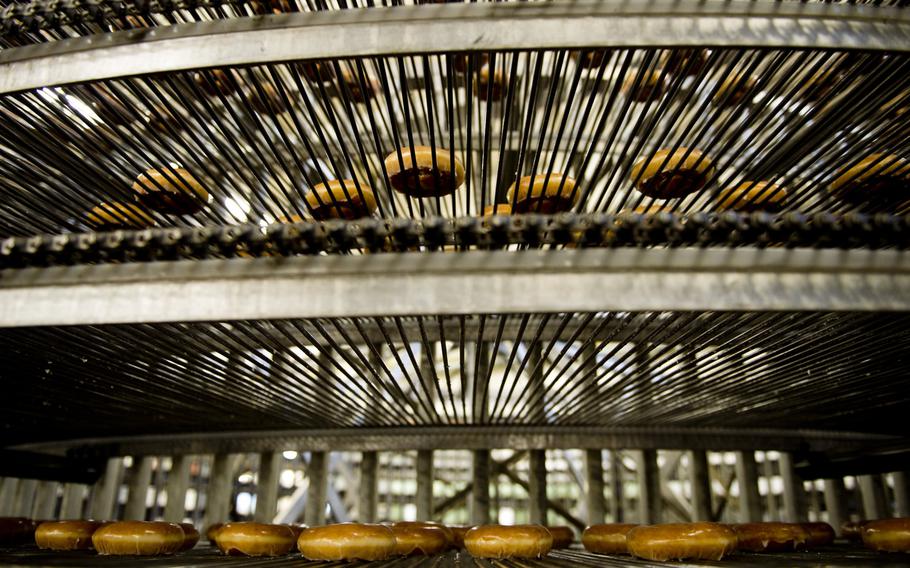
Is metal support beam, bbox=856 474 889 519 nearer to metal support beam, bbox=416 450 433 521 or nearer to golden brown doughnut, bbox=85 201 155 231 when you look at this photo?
metal support beam, bbox=416 450 433 521

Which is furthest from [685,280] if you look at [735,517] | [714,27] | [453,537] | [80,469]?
[735,517]

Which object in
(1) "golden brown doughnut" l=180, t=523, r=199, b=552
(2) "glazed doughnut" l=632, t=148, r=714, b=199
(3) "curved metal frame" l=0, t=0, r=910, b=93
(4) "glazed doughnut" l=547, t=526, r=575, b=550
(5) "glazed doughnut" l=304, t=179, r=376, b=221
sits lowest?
(4) "glazed doughnut" l=547, t=526, r=575, b=550

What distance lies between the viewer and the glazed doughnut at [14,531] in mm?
1784

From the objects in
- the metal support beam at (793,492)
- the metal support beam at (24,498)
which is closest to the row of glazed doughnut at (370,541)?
the metal support beam at (793,492)

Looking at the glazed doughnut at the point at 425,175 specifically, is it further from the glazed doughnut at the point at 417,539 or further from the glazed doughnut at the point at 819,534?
the glazed doughnut at the point at 819,534

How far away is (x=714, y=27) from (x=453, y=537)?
164 cm

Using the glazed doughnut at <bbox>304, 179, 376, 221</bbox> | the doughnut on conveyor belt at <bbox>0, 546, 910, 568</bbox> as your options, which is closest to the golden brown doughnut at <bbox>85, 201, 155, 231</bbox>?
the glazed doughnut at <bbox>304, 179, 376, 221</bbox>

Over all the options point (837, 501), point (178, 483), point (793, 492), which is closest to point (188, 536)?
point (178, 483)

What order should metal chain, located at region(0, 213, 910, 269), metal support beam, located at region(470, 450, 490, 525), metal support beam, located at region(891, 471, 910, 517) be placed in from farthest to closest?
metal support beam, located at region(891, 471, 910, 517) → metal support beam, located at region(470, 450, 490, 525) → metal chain, located at region(0, 213, 910, 269)

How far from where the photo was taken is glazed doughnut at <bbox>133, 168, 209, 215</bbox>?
134 centimetres

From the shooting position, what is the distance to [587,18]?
0.99 m

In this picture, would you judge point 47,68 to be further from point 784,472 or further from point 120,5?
point 784,472

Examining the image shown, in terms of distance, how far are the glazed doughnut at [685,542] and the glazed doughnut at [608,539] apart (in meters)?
0.26

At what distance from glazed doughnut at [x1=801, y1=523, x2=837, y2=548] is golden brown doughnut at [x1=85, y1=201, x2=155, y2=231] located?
2108 millimetres
